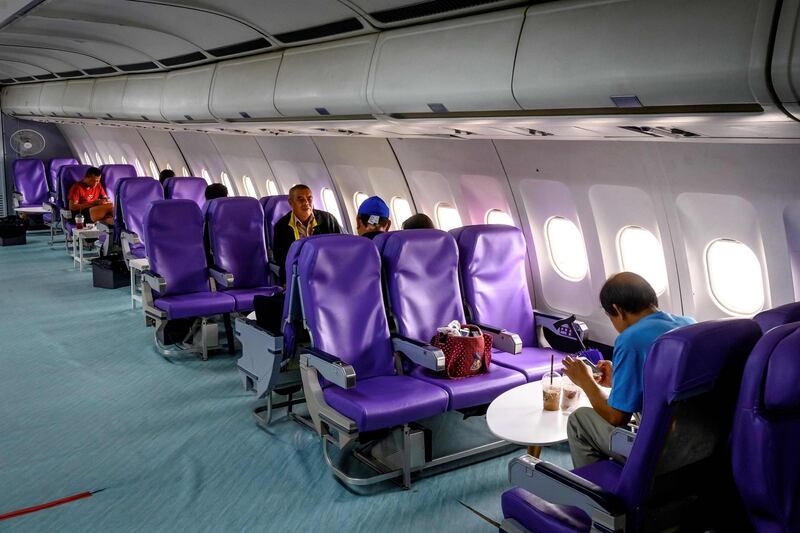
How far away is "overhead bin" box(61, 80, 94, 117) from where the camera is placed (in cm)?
1302

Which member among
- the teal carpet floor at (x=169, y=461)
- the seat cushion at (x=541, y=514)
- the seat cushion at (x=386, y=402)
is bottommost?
the teal carpet floor at (x=169, y=461)

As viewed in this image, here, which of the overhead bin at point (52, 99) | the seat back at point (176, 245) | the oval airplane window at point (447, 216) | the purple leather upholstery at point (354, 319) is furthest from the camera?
the overhead bin at point (52, 99)

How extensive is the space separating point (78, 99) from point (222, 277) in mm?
7490

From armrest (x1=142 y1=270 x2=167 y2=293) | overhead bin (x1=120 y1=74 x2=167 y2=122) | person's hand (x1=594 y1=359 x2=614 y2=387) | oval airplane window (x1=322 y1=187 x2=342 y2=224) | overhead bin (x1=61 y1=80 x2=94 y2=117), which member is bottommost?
person's hand (x1=594 y1=359 x2=614 y2=387)

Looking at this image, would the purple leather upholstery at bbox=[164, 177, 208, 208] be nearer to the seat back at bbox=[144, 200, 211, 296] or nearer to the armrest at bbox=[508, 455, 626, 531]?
the seat back at bbox=[144, 200, 211, 296]

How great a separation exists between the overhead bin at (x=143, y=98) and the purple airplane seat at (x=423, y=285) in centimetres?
568

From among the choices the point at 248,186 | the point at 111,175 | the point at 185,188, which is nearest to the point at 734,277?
the point at 185,188

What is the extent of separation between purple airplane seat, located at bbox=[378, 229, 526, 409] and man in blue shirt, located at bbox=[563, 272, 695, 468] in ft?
4.47

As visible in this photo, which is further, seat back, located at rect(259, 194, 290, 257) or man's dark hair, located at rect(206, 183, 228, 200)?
man's dark hair, located at rect(206, 183, 228, 200)

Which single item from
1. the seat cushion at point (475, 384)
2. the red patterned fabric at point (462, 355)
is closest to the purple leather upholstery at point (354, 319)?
the seat cushion at point (475, 384)

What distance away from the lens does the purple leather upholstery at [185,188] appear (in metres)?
11.3

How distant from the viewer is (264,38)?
6.86 metres

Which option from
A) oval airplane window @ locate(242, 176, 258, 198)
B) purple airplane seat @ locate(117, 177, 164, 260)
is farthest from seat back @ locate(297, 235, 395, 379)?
oval airplane window @ locate(242, 176, 258, 198)

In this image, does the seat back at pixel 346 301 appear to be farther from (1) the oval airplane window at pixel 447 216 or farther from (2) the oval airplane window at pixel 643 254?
(1) the oval airplane window at pixel 447 216
